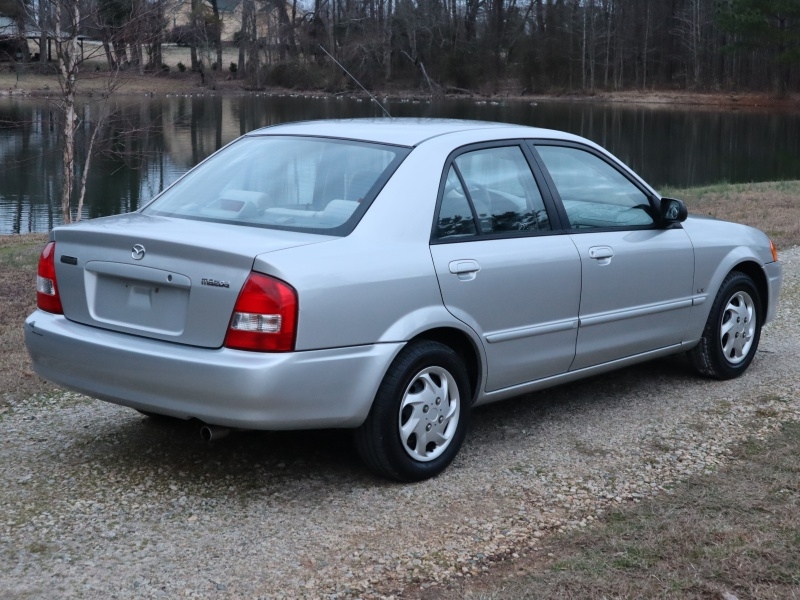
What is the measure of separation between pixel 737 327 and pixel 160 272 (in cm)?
368

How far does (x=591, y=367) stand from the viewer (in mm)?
5418

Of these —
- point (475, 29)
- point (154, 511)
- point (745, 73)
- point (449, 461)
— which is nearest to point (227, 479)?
point (154, 511)

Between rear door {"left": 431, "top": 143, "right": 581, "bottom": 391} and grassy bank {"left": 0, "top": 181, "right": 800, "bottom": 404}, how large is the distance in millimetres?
2651

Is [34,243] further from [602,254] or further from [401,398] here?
[401,398]

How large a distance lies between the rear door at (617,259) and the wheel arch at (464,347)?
69cm

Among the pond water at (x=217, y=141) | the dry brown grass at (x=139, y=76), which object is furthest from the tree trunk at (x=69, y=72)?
the pond water at (x=217, y=141)

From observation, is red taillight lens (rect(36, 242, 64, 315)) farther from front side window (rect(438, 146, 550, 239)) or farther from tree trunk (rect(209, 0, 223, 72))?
tree trunk (rect(209, 0, 223, 72))

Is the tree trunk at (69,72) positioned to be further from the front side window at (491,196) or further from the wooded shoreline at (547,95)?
the wooded shoreline at (547,95)

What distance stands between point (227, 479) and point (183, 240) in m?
1.06

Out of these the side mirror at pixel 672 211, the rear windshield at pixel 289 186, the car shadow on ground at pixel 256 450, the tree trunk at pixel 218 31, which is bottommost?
the car shadow on ground at pixel 256 450

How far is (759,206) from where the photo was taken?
15.9 meters

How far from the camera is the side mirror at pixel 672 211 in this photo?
5.69 metres

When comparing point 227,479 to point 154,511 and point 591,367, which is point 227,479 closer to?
point 154,511

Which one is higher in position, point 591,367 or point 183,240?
point 183,240
